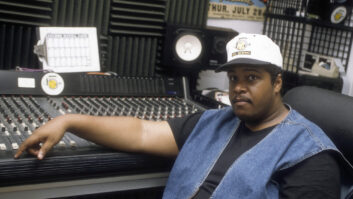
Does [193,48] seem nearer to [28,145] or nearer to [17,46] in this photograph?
[17,46]

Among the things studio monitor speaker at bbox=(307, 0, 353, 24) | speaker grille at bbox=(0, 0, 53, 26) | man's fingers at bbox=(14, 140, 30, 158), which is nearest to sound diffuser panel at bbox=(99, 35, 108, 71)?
speaker grille at bbox=(0, 0, 53, 26)

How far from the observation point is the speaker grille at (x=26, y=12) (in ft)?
7.23

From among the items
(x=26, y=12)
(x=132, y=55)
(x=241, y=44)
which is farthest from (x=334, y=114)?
(x=26, y=12)

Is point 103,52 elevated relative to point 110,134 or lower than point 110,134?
elevated

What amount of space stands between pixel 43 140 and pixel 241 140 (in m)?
0.66

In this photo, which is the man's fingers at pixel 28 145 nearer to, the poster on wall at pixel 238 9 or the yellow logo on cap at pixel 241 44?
the yellow logo on cap at pixel 241 44

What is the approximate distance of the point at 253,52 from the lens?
144 centimetres

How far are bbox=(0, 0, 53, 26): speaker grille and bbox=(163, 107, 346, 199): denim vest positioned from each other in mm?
1134

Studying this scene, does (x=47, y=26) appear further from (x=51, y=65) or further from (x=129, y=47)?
(x=129, y=47)

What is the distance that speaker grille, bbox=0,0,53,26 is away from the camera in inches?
86.7

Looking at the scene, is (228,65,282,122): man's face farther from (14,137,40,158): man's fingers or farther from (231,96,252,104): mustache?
(14,137,40,158): man's fingers

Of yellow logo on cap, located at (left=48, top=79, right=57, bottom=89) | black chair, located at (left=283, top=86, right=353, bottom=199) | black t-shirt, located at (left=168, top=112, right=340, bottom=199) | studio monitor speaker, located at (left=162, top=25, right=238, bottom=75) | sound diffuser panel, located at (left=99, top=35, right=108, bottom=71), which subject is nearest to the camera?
black t-shirt, located at (left=168, top=112, right=340, bottom=199)

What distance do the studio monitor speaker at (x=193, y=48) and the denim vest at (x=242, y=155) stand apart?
33.6 inches

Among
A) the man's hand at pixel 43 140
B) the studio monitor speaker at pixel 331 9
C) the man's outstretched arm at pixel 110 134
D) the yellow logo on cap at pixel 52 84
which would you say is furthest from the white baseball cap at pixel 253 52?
the studio monitor speaker at pixel 331 9
